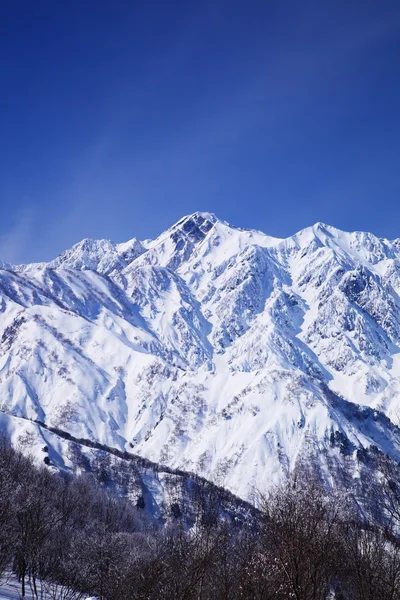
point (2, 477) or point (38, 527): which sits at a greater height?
point (2, 477)

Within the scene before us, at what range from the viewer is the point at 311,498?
2523cm

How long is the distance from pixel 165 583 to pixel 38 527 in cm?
1840

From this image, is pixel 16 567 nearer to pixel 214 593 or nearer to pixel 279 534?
pixel 214 593

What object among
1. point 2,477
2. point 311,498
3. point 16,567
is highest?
point 311,498

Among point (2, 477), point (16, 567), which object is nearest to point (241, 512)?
point (16, 567)

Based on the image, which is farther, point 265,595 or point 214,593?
point 214,593

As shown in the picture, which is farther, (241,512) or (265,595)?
(241,512)

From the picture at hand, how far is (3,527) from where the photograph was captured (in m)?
32.8

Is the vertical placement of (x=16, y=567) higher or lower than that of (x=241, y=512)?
lower

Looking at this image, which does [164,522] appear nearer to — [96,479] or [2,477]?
[96,479]

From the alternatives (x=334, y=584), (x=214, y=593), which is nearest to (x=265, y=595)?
(x=214, y=593)

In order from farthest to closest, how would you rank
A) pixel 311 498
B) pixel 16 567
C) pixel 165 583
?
pixel 16 567, pixel 165 583, pixel 311 498

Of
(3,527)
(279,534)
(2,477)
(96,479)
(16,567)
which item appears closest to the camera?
(279,534)

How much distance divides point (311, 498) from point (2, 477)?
82.6ft
